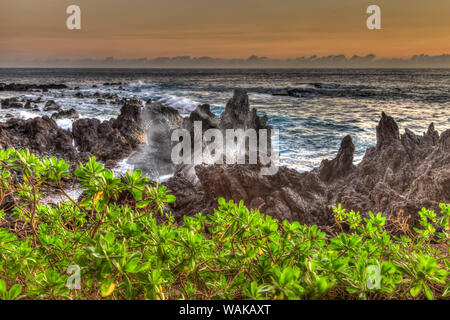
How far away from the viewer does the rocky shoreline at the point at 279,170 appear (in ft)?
18.0

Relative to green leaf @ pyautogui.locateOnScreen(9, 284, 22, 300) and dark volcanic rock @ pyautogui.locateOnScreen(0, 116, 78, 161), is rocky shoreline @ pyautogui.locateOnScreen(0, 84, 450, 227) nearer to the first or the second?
dark volcanic rock @ pyautogui.locateOnScreen(0, 116, 78, 161)

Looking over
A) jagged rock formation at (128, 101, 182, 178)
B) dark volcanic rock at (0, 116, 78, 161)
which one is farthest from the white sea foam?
dark volcanic rock at (0, 116, 78, 161)

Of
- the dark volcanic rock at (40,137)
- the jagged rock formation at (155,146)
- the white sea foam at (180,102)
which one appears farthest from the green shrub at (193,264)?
the white sea foam at (180,102)

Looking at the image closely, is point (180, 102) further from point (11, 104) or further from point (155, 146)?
point (11, 104)

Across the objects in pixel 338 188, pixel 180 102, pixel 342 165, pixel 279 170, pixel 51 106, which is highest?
pixel 180 102

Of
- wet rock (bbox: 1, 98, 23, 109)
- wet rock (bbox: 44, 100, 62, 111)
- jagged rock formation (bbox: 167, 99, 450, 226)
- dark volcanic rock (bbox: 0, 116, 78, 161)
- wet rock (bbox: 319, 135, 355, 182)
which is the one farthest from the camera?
wet rock (bbox: 44, 100, 62, 111)

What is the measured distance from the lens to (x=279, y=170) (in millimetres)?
6059

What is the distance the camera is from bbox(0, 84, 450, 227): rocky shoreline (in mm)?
5484

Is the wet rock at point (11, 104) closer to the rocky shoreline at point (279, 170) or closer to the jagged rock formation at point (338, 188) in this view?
the rocky shoreline at point (279, 170)

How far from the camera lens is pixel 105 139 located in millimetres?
9914

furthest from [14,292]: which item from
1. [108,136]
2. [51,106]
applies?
[51,106]

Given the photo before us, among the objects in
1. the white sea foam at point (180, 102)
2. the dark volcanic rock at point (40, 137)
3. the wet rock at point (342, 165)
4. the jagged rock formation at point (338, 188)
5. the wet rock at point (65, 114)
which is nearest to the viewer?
the jagged rock formation at point (338, 188)

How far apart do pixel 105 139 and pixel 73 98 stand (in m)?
7.55

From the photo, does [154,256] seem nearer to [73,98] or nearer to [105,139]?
[105,139]
